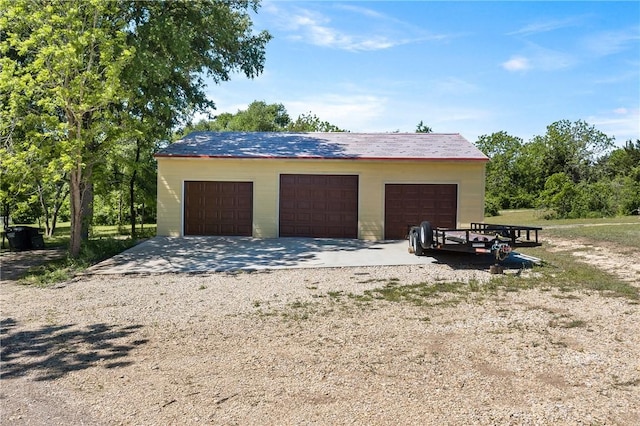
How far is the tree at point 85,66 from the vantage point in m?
10.3

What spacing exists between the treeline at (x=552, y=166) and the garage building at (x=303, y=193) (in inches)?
651

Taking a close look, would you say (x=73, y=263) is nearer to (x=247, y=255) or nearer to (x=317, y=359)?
(x=247, y=255)

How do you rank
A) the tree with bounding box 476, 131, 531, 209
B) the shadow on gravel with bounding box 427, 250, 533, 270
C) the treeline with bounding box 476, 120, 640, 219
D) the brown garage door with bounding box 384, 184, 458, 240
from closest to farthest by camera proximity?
the shadow on gravel with bounding box 427, 250, 533, 270, the brown garage door with bounding box 384, 184, 458, 240, the treeline with bounding box 476, 120, 640, 219, the tree with bounding box 476, 131, 531, 209

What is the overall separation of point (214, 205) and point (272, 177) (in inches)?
87.7

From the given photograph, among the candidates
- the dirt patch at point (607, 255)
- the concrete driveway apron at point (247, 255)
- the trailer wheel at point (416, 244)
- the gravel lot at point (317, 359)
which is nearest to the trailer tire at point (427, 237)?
the concrete driveway apron at point (247, 255)

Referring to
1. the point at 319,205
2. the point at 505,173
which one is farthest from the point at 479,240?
the point at 505,173

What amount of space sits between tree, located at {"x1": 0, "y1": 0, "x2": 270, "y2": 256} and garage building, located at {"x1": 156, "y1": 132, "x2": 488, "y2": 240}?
2496 mm

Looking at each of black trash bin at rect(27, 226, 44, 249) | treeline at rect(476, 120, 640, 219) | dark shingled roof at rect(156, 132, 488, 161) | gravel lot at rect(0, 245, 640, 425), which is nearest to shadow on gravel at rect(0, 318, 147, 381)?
gravel lot at rect(0, 245, 640, 425)

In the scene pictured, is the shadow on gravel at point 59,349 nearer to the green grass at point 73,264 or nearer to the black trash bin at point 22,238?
the green grass at point 73,264

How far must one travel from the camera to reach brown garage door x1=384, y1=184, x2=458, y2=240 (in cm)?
1485

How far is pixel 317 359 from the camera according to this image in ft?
14.8

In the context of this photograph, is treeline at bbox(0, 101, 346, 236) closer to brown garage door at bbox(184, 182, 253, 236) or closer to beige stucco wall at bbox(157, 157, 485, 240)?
beige stucco wall at bbox(157, 157, 485, 240)

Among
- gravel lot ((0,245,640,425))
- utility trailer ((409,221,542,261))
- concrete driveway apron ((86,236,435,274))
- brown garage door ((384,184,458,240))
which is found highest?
brown garage door ((384,184,458,240))

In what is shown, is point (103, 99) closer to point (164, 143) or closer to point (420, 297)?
point (420, 297)
